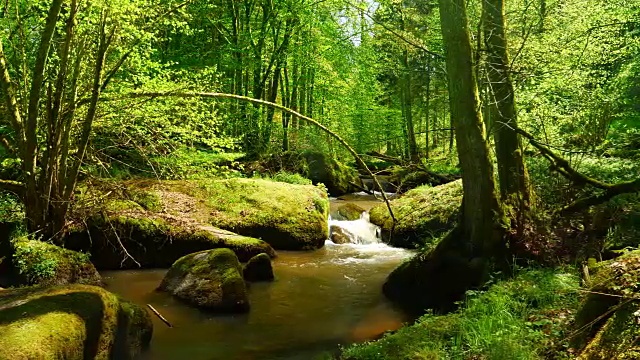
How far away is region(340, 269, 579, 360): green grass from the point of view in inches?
161

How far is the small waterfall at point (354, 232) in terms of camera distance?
507 inches

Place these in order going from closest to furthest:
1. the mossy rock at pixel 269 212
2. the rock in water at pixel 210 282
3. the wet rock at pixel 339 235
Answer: the rock in water at pixel 210 282 → the mossy rock at pixel 269 212 → the wet rock at pixel 339 235

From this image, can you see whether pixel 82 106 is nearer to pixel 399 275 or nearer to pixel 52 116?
pixel 52 116

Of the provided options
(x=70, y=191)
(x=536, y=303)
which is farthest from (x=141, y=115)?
(x=536, y=303)

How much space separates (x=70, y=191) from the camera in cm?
813

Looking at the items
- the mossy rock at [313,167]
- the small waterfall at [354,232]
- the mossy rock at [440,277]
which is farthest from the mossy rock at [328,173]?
the mossy rock at [440,277]

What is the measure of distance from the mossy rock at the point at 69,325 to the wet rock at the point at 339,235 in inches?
289

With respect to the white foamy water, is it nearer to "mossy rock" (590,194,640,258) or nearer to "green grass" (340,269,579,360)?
"mossy rock" (590,194,640,258)

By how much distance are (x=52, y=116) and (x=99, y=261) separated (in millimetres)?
3289

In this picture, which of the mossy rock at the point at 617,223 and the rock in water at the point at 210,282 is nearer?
the mossy rock at the point at 617,223

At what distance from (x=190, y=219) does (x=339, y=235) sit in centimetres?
416

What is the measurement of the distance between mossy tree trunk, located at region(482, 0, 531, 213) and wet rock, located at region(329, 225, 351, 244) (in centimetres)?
611

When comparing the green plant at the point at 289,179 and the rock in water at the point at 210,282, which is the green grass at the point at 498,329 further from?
the green plant at the point at 289,179

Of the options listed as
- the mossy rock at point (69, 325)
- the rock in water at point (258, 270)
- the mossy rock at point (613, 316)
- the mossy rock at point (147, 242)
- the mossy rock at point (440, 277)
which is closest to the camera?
the mossy rock at point (613, 316)
